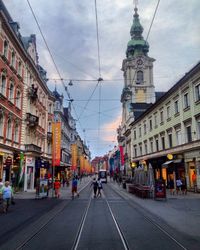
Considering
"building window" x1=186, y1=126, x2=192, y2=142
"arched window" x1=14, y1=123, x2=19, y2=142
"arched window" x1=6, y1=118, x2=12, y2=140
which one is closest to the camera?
"arched window" x1=6, y1=118, x2=12, y2=140

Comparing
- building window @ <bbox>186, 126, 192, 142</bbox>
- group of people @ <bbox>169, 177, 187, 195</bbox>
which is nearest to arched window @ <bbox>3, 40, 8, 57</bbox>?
building window @ <bbox>186, 126, 192, 142</bbox>

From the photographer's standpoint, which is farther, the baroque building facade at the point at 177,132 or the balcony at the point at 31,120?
the balcony at the point at 31,120

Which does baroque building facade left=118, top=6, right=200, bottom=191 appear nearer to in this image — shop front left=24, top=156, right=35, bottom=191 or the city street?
the city street

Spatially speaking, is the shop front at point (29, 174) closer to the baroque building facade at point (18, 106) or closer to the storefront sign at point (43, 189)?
the baroque building facade at point (18, 106)

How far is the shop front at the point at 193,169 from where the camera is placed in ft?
83.4

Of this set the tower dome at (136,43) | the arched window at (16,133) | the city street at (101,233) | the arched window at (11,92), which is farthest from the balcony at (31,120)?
the tower dome at (136,43)

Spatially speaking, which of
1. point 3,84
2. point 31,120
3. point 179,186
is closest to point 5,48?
point 3,84

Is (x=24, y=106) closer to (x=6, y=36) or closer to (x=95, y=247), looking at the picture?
(x=6, y=36)

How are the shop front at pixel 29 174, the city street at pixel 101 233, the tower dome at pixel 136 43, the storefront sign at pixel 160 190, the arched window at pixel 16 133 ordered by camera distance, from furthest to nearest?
the tower dome at pixel 136 43, the shop front at pixel 29 174, the arched window at pixel 16 133, the storefront sign at pixel 160 190, the city street at pixel 101 233

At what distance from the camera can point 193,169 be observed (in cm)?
2675

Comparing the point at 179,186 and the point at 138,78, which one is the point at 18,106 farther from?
the point at 138,78

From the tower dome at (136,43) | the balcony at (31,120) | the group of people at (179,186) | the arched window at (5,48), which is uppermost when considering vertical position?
the tower dome at (136,43)

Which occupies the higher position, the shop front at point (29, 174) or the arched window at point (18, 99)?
the arched window at point (18, 99)

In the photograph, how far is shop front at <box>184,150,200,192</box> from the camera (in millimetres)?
25430
